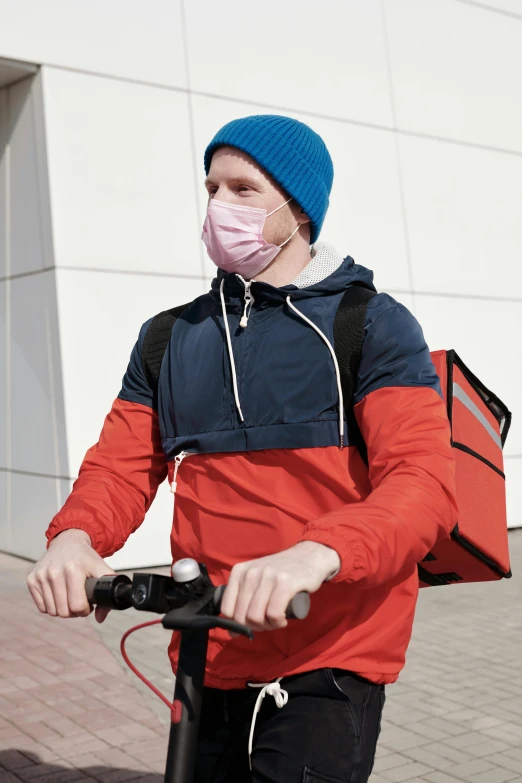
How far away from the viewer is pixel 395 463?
192 centimetres

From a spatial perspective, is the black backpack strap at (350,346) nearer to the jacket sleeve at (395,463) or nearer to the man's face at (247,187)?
the jacket sleeve at (395,463)

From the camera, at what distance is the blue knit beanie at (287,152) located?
Answer: 2.28m

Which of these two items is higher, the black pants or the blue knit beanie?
the blue knit beanie

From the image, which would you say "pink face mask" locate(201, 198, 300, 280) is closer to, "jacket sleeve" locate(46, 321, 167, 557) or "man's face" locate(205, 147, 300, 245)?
"man's face" locate(205, 147, 300, 245)

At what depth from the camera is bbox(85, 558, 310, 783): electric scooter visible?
1.58m

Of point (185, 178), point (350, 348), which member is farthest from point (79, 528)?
point (185, 178)

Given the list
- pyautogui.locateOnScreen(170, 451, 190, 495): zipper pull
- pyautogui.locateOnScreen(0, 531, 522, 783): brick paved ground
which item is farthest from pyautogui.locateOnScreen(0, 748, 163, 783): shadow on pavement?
pyautogui.locateOnScreen(170, 451, 190, 495): zipper pull

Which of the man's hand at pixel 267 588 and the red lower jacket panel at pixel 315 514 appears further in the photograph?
the red lower jacket panel at pixel 315 514

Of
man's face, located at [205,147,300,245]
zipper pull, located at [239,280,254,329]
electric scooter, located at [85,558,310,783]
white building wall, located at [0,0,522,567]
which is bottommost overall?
electric scooter, located at [85,558,310,783]

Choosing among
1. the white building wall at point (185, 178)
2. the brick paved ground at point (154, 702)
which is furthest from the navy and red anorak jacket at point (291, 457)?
the white building wall at point (185, 178)

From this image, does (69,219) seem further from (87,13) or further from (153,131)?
(87,13)

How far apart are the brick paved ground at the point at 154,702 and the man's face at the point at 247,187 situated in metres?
2.82

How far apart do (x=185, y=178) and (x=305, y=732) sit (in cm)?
742

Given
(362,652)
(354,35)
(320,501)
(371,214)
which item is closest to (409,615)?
(362,652)
